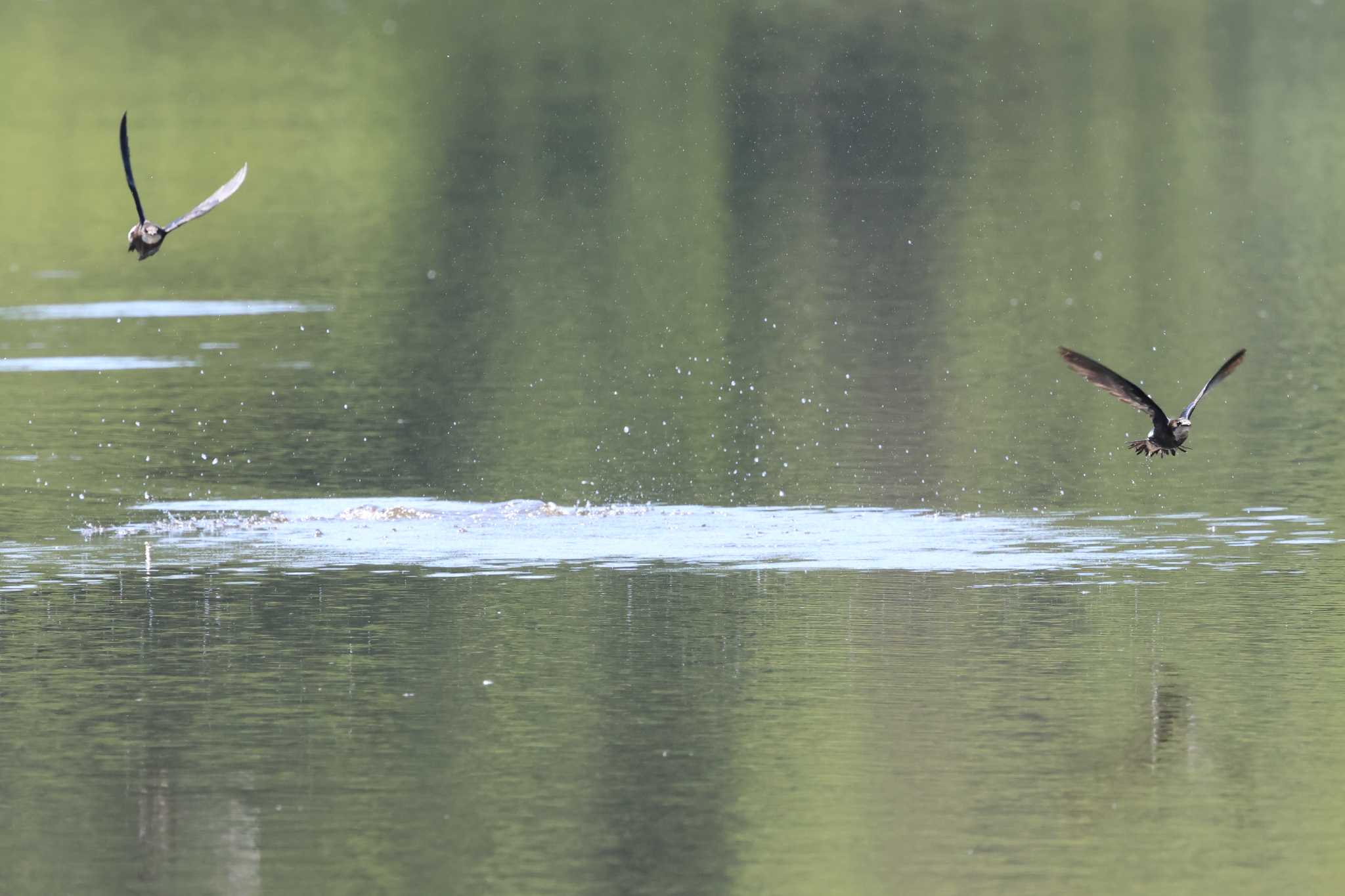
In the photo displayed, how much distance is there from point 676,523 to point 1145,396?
357 inches

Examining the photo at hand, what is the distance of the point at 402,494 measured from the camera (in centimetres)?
2466

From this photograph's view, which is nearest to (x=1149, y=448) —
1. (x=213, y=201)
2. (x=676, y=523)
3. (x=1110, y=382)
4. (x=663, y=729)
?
(x=1110, y=382)

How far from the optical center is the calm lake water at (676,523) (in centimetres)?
1345

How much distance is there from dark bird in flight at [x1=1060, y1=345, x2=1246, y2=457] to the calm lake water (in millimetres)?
1510

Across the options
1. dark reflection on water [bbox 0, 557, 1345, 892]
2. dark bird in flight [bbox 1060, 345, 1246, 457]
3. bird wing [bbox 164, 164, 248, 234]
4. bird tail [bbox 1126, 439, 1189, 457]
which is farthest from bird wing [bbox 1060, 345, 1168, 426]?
bird wing [bbox 164, 164, 248, 234]

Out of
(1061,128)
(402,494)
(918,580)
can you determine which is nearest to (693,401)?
(402,494)

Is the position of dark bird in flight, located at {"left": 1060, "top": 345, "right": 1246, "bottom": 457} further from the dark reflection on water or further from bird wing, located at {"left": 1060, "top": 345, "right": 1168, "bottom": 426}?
the dark reflection on water

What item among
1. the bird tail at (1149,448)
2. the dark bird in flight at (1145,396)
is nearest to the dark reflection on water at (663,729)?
the bird tail at (1149,448)

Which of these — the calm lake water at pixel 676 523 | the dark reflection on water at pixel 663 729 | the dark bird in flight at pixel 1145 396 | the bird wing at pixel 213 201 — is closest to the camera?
the dark reflection on water at pixel 663 729

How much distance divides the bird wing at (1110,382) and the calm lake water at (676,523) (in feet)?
5.86

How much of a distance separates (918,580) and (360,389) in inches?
522

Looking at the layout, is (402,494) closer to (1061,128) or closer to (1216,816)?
(1216,816)

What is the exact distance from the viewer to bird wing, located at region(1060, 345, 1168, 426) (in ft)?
47.8

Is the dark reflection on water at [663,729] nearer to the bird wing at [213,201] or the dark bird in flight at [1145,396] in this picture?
the dark bird in flight at [1145,396]
